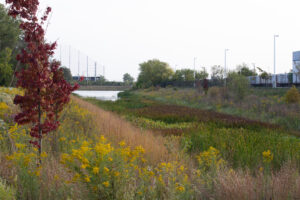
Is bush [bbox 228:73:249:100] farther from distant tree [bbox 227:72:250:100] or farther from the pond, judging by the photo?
the pond

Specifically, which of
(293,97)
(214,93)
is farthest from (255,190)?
(214,93)

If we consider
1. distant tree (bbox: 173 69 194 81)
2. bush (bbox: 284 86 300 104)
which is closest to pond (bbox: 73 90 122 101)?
distant tree (bbox: 173 69 194 81)

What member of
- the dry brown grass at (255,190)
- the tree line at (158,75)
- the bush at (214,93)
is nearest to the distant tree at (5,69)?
the bush at (214,93)

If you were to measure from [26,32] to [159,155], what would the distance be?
130 inches

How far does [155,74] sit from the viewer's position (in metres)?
76.2

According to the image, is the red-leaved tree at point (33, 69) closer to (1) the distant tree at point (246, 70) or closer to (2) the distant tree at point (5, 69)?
(2) the distant tree at point (5, 69)

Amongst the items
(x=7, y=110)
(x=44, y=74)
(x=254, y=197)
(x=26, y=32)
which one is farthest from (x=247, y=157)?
(x=7, y=110)

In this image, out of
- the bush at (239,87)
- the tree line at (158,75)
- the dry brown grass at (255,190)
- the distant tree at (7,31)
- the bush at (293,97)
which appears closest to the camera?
the dry brown grass at (255,190)

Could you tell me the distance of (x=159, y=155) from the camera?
574 cm

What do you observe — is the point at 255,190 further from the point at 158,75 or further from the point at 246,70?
the point at 158,75

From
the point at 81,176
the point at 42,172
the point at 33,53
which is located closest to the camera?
the point at 81,176

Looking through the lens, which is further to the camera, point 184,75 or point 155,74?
point 184,75

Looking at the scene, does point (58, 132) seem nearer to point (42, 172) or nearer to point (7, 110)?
point (42, 172)

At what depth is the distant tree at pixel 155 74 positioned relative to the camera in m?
75.4
